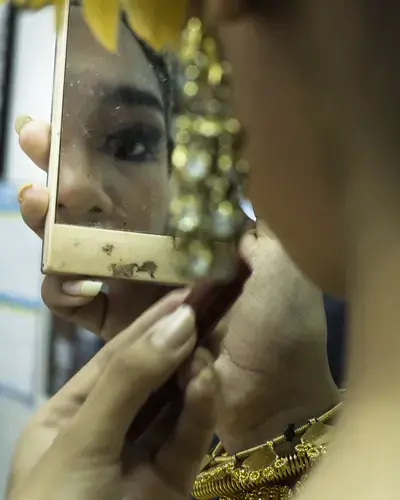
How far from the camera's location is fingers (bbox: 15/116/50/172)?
1.37 feet

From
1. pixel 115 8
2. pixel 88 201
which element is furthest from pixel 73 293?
pixel 115 8

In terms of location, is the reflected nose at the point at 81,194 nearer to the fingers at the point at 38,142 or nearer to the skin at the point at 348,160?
the fingers at the point at 38,142

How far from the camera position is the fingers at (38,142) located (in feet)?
1.37

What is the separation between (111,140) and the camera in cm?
38

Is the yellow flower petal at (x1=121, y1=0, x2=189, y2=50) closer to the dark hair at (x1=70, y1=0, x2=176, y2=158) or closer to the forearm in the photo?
the dark hair at (x1=70, y1=0, x2=176, y2=158)

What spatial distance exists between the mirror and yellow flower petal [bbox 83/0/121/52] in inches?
0.6

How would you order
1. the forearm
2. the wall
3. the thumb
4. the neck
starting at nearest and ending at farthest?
1. the neck
2. the thumb
3. the forearm
4. the wall

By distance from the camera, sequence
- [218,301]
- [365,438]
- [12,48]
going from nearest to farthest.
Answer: [365,438] < [218,301] < [12,48]

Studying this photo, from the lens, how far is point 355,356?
0.66 ft

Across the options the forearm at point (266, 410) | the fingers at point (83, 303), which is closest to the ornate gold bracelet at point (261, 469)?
the forearm at point (266, 410)

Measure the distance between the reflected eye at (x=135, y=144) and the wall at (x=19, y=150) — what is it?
0.50 feet

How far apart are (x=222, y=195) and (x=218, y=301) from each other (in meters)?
0.06

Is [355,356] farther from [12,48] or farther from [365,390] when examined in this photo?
[12,48]

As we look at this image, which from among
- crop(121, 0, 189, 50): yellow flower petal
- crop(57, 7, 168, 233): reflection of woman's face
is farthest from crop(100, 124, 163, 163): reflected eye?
crop(121, 0, 189, 50): yellow flower petal
